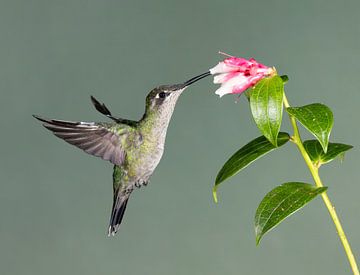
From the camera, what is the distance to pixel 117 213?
4.62 ft

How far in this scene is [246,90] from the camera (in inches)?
44.3

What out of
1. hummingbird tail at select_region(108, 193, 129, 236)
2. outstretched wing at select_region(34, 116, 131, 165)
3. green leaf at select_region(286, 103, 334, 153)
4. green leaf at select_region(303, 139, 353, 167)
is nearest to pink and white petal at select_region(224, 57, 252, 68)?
green leaf at select_region(286, 103, 334, 153)

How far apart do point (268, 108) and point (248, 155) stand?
0.62ft

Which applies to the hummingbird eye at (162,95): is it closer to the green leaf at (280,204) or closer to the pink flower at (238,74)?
the pink flower at (238,74)

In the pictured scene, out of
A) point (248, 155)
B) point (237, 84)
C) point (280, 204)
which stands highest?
point (237, 84)

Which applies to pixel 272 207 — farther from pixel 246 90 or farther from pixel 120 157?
pixel 120 157

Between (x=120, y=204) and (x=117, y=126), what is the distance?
21 cm

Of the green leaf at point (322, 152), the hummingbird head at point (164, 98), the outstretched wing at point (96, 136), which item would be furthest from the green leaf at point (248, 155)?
the outstretched wing at point (96, 136)

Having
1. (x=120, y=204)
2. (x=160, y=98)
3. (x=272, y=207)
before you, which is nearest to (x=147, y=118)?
(x=160, y=98)

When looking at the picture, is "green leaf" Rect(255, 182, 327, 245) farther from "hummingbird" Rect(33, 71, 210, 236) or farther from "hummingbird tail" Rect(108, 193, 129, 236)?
"hummingbird tail" Rect(108, 193, 129, 236)

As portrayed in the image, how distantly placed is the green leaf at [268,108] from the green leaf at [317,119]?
4cm

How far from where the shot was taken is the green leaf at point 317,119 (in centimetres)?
95

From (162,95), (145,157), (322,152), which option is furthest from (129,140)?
(322,152)

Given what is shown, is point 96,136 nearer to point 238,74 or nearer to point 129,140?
point 129,140
